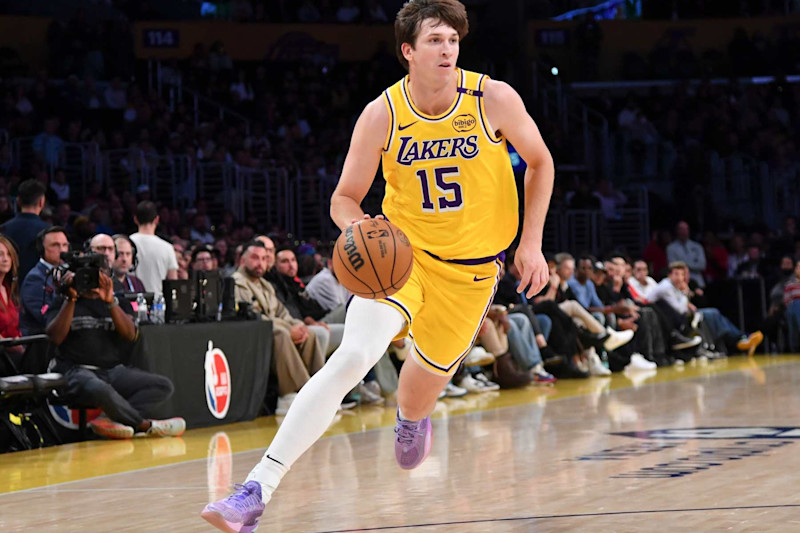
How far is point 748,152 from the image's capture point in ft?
78.2

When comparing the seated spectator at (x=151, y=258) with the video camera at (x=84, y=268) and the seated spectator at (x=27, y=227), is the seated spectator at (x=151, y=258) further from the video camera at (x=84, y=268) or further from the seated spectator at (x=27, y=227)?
the video camera at (x=84, y=268)

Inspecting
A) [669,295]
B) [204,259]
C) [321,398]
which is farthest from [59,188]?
[321,398]

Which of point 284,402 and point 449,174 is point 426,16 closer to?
point 449,174

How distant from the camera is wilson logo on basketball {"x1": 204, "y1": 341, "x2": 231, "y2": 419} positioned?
376 inches

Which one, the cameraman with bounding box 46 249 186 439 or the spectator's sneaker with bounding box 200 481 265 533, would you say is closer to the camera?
the spectator's sneaker with bounding box 200 481 265 533

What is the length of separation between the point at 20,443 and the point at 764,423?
5148 millimetres

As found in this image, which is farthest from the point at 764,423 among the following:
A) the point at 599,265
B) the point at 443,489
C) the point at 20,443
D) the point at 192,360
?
the point at 599,265

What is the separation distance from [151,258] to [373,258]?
610 cm

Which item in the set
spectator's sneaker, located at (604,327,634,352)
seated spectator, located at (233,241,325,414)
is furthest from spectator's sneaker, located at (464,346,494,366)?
spectator's sneaker, located at (604,327,634,352)

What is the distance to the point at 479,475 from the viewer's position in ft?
20.2

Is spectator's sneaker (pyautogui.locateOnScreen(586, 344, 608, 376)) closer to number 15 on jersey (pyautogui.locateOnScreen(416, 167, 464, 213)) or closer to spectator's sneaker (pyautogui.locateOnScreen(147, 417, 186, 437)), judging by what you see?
spectator's sneaker (pyautogui.locateOnScreen(147, 417, 186, 437))

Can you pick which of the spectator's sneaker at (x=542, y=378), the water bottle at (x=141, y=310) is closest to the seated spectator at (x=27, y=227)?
the water bottle at (x=141, y=310)

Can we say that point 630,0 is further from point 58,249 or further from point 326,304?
point 58,249

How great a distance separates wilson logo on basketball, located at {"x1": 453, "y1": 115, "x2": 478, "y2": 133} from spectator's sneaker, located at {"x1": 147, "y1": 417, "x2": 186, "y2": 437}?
486cm
